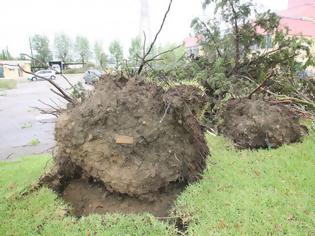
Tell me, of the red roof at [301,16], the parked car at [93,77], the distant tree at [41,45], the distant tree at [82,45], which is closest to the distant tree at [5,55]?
the distant tree at [41,45]

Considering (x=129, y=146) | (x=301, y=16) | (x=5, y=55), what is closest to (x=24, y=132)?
(x=129, y=146)

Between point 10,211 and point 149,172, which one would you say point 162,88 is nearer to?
point 149,172

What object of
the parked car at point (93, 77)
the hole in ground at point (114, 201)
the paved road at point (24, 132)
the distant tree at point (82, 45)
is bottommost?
the distant tree at point (82, 45)

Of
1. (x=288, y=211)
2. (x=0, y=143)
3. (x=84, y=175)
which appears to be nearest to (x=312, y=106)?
(x=288, y=211)

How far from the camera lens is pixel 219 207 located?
309 cm

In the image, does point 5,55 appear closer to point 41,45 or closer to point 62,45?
point 41,45

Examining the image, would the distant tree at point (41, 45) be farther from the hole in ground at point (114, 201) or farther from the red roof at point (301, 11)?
the hole in ground at point (114, 201)

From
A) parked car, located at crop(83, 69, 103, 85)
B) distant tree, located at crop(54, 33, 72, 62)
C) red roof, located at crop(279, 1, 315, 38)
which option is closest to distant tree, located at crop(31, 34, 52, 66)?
distant tree, located at crop(54, 33, 72, 62)

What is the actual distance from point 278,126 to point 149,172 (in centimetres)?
250

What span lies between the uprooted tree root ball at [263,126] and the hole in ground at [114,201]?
1.78 m

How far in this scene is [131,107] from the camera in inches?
136

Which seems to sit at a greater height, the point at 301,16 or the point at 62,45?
the point at 301,16

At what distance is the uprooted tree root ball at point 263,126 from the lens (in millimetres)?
4797

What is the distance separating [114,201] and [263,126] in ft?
8.56
